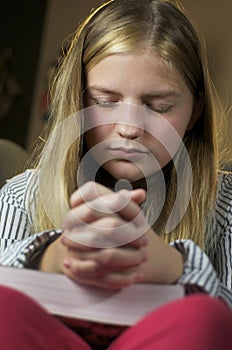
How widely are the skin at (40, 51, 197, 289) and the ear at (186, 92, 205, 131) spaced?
0.06 meters

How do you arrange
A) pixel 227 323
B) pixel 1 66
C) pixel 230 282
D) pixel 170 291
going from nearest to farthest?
1. pixel 227 323
2. pixel 170 291
3. pixel 230 282
4. pixel 1 66

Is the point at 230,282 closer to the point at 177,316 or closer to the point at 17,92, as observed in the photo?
the point at 177,316

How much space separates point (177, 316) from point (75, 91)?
50 centimetres

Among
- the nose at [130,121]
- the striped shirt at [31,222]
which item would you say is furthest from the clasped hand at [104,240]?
the nose at [130,121]

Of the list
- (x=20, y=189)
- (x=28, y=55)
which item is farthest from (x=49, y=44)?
(x=20, y=189)

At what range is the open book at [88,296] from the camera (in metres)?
0.69

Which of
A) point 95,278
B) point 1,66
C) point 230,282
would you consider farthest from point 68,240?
point 1,66

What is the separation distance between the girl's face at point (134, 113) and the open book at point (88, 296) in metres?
0.33

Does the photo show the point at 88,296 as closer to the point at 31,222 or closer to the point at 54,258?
the point at 54,258

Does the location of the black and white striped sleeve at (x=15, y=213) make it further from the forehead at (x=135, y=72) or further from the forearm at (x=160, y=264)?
the forearm at (x=160, y=264)

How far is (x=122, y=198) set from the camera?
694 millimetres

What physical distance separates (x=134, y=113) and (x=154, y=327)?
0.43 meters

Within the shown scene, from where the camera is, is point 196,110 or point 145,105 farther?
point 196,110

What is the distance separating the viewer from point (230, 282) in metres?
1.00
